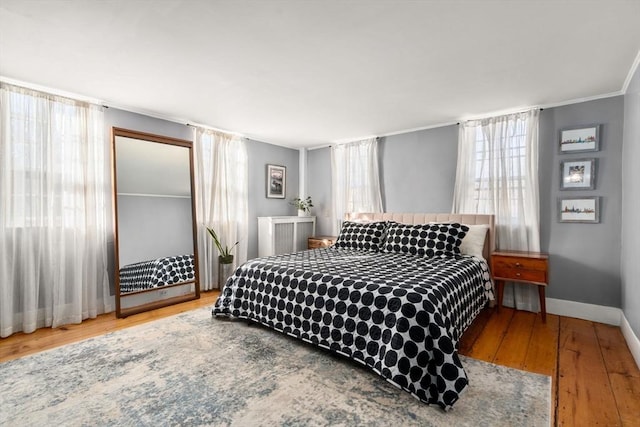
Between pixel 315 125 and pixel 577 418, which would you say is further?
pixel 315 125

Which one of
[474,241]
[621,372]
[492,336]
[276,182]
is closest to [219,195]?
[276,182]

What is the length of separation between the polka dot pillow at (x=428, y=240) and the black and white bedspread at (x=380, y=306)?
5.0 inches

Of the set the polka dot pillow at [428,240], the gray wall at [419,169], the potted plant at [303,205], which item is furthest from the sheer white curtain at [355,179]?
the polka dot pillow at [428,240]

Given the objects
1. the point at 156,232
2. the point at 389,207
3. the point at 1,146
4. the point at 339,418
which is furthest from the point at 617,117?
the point at 1,146

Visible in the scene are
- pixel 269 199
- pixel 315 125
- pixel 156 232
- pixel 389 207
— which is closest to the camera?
pixel 156 232

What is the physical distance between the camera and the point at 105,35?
82.9 inches

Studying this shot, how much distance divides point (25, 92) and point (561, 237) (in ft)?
18.2

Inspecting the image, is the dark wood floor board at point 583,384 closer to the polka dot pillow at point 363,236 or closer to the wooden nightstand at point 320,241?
the polka dot pillow at point 363,236

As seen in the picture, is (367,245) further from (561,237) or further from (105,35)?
(105,35)

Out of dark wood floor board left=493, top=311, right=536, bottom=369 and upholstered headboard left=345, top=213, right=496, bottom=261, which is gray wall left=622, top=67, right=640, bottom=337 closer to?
dark wood floor board left=493, top=311, right=536, bottom=369

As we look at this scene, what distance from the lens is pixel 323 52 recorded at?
2.34 m

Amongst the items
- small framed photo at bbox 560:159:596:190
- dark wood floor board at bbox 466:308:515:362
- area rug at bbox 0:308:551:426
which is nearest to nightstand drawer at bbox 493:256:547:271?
dark wood floor board at bbox 466:308:515:362

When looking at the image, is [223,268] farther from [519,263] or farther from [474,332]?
[519,263]

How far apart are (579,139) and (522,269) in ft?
4.91
